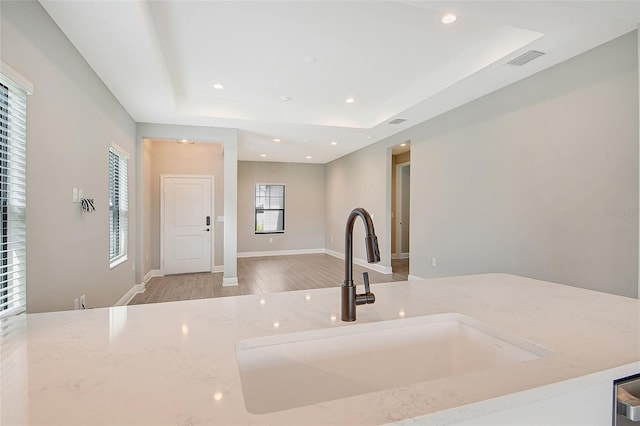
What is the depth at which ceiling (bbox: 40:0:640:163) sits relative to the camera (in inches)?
87.0


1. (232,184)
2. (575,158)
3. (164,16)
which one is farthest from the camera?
(232,184)

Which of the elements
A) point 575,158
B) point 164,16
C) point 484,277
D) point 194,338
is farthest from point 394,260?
point 194,338

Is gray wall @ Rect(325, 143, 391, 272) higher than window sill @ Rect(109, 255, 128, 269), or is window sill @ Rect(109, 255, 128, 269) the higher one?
gray wall @ Rect(325, 143, 391, 272)

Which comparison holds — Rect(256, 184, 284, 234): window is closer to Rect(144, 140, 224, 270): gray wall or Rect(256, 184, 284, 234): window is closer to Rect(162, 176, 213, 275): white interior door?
Rect(144, 140, 224, 270): gray wall

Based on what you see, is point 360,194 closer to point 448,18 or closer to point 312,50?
point 312,50

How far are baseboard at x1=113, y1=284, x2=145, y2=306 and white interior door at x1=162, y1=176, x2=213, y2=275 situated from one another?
1.22m

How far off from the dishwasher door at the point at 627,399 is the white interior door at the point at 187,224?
6214mm

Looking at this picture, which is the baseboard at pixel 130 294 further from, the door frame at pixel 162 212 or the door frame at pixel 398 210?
the door frame at pixel 398 210

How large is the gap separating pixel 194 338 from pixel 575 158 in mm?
3379

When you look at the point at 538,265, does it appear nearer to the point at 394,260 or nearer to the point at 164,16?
the point at 164,16

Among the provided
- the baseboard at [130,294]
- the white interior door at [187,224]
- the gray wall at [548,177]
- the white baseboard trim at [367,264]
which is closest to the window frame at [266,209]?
the white baseboard trim at [367,264]

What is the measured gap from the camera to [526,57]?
2846 mm

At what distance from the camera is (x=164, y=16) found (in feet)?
8.34

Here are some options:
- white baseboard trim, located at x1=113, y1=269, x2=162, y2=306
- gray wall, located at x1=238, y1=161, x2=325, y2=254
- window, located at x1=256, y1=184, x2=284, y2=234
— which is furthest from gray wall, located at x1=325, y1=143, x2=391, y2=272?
white baseboard trim, located at x1=113, y1=269, x2=162, y2=306
